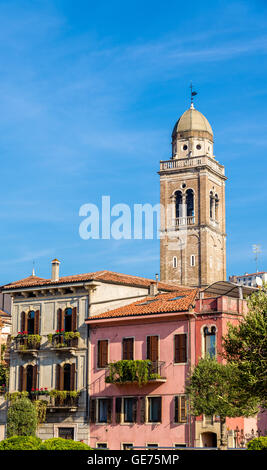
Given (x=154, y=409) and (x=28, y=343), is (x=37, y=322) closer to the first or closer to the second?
(x=28, y=343)

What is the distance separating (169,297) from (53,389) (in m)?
9.60

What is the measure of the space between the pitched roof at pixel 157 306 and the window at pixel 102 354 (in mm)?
1644

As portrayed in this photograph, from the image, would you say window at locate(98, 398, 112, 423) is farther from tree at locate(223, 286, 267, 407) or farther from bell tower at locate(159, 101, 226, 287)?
bell tower at locate(159, 101, 226, 287)

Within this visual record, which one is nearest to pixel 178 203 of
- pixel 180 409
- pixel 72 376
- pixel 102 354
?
pixel 72 376

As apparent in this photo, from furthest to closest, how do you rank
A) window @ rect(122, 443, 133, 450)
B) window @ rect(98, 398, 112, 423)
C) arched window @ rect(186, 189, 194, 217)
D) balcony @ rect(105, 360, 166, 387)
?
1. arched window @ rect(186, 189, 194, 217)
2. window @ rect(98, 398, 112, 423)
3. window @ rect(122, 443, 133, 450)
4. balcony @ rect(105, 360, 166, 387)

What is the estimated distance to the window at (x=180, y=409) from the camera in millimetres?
46281

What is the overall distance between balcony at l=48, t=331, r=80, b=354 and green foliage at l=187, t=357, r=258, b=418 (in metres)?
10.8

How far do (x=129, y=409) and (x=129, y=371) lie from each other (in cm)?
259

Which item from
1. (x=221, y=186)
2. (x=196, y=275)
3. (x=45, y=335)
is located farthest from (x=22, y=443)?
(x=221, y=186)

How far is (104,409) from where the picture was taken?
50.4m

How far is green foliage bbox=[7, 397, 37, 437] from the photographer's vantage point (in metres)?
48.5

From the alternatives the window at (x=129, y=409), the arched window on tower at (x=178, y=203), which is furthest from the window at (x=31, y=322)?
the arched window on tower at (x=178, y=203)

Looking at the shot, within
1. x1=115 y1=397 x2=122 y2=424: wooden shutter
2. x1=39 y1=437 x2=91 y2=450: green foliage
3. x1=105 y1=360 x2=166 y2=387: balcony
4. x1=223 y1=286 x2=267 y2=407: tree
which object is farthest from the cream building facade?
x1=223 y1=286 x2=267 y2=407: tree
